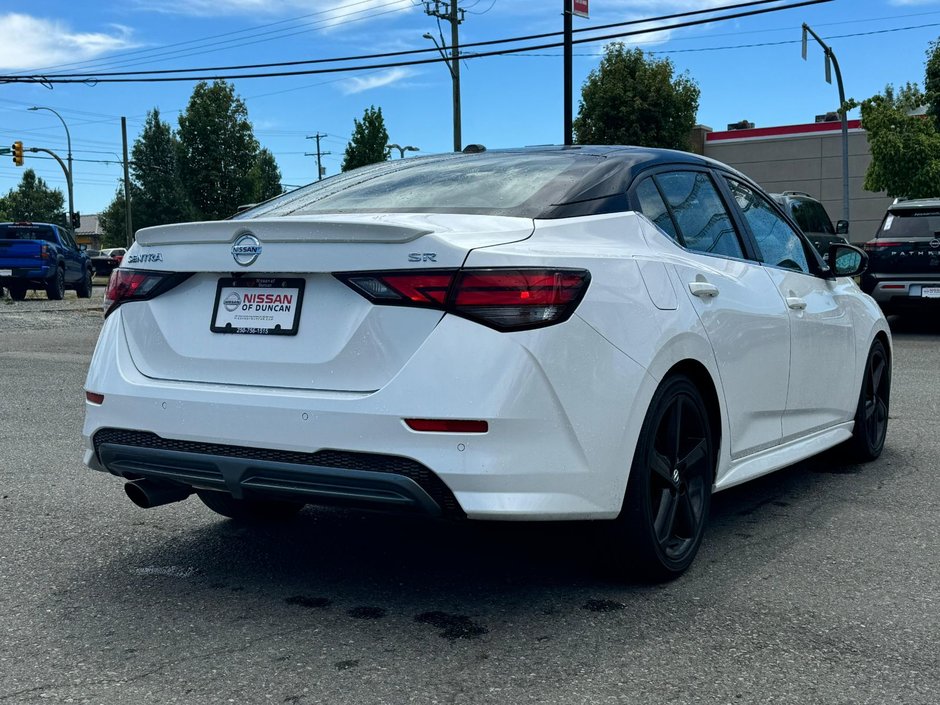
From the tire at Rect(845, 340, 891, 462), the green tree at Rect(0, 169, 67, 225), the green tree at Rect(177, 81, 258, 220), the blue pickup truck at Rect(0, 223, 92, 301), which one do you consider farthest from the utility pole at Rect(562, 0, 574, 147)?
the green tree at Rect(0, 169, 67, 225)

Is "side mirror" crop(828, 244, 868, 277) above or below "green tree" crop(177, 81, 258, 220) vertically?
below

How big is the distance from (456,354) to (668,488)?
43.2 inches

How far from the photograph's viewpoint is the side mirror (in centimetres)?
556

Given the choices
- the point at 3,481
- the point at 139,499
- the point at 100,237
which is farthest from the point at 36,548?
the point at 100,237

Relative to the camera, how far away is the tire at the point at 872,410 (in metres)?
5.91

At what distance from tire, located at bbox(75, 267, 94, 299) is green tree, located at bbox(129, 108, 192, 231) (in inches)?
1271

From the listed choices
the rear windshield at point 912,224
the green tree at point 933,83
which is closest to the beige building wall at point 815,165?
the green tree at point 933,83

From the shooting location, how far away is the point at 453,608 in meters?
3.57

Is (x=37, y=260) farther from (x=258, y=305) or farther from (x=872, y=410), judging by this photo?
(x=258, y=305)

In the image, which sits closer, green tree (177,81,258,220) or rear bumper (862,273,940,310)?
rear bumper (862,273,940,310)

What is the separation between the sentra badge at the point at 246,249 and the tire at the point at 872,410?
3609mm

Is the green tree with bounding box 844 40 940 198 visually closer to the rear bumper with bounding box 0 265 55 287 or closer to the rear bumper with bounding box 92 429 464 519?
the rear bumper with bounding box 0 265 55 287

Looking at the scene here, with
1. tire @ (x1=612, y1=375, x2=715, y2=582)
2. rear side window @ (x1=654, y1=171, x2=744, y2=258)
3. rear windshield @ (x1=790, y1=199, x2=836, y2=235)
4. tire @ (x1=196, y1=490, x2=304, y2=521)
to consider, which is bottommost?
tire @ (x1=196, y1=490, x2=304, y2=521)

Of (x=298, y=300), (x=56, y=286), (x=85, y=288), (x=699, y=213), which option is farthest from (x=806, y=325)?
(x=85, y=288)
